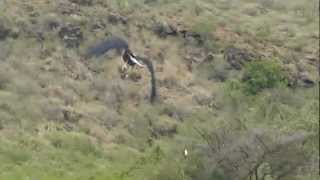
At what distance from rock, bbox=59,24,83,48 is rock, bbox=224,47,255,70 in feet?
22.7

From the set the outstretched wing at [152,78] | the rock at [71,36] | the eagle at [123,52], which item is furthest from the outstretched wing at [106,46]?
the outstretched wing at [152,78]

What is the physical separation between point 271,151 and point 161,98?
8.69 m

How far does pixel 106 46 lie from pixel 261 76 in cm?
671

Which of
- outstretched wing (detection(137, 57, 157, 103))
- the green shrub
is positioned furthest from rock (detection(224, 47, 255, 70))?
outstretched wing (detection(137, 57, 157, 103))

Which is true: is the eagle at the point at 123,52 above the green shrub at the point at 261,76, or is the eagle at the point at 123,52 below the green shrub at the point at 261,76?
above

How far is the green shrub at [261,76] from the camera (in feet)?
110

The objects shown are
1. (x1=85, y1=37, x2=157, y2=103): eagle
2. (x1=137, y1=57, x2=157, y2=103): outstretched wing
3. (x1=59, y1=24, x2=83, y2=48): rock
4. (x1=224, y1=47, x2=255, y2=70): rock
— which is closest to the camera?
(x1=137, y1=57, x2=157, y2=103): outstretched wing

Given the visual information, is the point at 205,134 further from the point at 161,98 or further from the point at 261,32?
the point at 261,32

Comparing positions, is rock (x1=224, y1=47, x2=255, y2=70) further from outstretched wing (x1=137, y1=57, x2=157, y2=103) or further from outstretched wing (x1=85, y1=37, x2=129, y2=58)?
outstretched wing (x1=85, y1=37, x2=129, y2=58)

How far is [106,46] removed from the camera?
109 ft

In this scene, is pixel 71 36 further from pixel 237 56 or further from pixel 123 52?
pixel 237 56

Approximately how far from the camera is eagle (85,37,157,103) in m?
32.8

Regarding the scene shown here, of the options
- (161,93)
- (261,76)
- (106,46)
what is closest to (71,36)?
(106,46)

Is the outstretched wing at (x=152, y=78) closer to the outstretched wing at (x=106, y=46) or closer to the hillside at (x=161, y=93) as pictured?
the hillside at (x=161, y=93)
